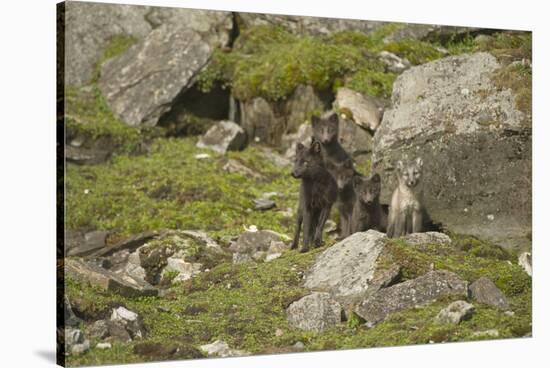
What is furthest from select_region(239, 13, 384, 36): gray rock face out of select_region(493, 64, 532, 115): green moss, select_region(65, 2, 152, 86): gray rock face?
select_region(493, 64, 532, 115): green moss

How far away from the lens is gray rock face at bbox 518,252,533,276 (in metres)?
11.5

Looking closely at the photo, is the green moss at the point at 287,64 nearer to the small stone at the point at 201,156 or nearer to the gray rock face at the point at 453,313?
the small stone at the point at 201,156

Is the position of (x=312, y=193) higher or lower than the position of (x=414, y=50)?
lower

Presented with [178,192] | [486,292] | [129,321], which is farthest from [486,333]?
[129,321]

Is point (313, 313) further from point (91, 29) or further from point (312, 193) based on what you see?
point (91, 29)

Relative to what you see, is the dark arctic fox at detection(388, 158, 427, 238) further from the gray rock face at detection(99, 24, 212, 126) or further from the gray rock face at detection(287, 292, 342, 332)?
the gray rock face at detection(99, 24, 212, 126)

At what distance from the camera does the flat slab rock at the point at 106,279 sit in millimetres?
9180

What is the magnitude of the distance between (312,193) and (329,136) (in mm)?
877

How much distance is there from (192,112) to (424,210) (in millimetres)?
3721

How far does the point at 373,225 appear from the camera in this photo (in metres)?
11.2

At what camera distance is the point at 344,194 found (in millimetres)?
11297

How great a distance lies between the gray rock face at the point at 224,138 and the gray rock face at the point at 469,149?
6.87 ft

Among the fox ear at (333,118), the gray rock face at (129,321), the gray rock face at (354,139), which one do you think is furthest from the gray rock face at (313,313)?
the fox ear at (333,118)

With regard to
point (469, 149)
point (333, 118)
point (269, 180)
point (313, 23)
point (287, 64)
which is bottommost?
point (269, 180)
